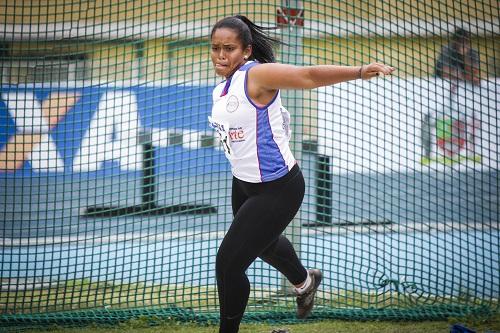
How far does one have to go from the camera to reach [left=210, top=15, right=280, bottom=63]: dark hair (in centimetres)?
352

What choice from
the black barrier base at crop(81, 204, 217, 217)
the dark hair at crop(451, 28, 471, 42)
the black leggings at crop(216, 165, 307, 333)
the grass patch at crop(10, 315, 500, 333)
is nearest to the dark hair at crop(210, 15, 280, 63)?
the black leggings at crop(216, 165, 307, 333)

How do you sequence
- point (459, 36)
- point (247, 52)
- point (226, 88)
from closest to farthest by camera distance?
1. point (226, 88)
2. point (247, 52)
3. point (459, 36)

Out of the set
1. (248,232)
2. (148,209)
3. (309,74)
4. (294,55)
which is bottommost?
(148,209)

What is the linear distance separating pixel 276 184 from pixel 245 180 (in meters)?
0.19

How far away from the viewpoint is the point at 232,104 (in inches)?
132

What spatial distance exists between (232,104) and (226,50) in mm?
362

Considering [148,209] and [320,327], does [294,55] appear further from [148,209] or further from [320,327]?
[320,327]

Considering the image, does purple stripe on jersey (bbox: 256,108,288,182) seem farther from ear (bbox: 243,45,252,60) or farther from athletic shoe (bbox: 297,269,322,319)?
A: athletic shoe (bbox: 297,269,322,319)

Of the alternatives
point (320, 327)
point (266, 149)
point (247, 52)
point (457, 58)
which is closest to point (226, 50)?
point (247, 52)

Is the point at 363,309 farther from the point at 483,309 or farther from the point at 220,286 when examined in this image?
the point at 220,286

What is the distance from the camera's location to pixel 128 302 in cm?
514

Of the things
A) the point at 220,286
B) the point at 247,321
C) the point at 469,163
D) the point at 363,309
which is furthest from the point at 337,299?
the point at 469,163

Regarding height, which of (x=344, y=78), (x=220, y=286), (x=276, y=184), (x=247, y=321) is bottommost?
(x=247, y=321)

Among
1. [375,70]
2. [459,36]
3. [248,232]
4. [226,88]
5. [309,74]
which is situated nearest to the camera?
[375,70]
